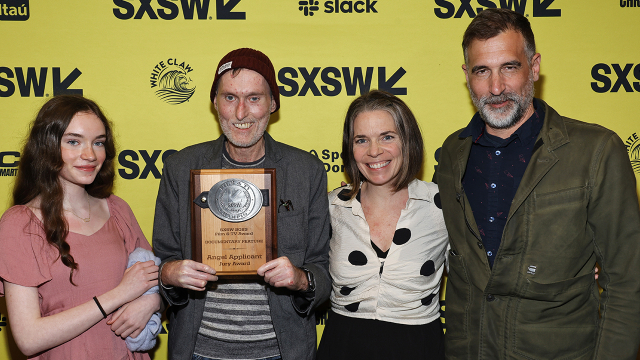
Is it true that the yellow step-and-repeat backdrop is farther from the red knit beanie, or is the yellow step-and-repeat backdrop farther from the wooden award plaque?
the wooden award plaque

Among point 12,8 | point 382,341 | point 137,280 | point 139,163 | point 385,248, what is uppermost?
point 12,8

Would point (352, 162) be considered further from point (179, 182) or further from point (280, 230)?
point (179, 182)

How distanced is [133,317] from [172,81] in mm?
1519

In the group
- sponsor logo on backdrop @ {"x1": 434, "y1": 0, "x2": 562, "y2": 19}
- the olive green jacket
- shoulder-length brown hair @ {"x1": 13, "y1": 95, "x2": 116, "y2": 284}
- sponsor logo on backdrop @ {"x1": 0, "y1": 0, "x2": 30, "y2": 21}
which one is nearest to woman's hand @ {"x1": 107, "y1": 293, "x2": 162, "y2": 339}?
shoulder-length brown hair @ {"x1": 13, "y1": 95, "x2": 116, "y2": 284}

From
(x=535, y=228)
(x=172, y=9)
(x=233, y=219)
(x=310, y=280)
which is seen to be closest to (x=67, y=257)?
(x=233, y=219)

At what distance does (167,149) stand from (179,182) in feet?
3.01

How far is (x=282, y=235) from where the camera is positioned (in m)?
2.12

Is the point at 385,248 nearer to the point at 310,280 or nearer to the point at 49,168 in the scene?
the point at 310,280

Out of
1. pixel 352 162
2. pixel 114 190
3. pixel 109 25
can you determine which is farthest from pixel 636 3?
pixel 114 190

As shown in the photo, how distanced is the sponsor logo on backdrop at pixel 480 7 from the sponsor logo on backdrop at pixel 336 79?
47 centimetres

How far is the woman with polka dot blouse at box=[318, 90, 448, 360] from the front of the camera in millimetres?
2041

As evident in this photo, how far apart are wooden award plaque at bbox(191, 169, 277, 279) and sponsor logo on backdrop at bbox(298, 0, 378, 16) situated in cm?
144

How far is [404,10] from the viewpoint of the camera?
2.90 m

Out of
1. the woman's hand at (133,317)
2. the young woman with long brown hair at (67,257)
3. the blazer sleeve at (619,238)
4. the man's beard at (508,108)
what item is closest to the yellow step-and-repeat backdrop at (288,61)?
the young woman with long brown hair at (67,257)
